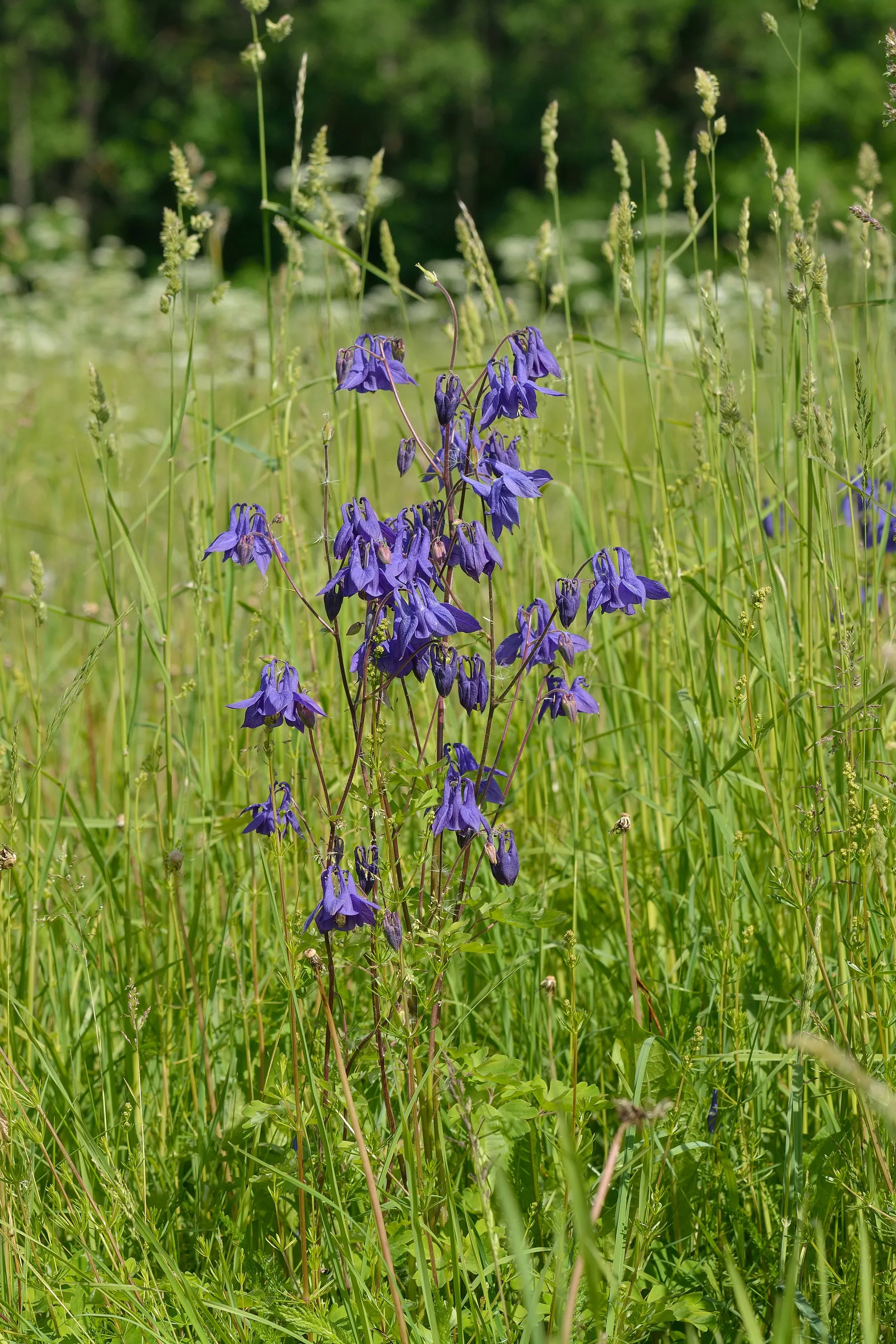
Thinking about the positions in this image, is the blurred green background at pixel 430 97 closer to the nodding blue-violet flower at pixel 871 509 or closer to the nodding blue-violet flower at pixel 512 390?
the nodding blue-violet flower at pixel 871 509

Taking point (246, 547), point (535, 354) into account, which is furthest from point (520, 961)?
point (535, 354)

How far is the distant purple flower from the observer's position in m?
1.18

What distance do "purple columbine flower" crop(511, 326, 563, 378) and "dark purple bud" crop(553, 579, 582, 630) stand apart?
0.23 m

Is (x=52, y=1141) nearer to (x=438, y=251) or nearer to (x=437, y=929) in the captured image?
(x=437, y=929)

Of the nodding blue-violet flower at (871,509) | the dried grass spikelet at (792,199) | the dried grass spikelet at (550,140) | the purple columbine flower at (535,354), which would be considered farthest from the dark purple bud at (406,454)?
the dried grass spikelet at (550,140)

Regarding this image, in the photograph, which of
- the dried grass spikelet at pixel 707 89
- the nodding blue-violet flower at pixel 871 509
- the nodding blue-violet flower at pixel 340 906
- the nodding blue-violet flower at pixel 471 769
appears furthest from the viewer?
A: the dried grass spikelet at pixel 707 89

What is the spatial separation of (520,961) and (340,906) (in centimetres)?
34

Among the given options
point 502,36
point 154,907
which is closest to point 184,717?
point 154,907

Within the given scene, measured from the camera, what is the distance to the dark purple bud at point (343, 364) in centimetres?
129

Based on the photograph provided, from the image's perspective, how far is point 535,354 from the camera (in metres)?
1.28

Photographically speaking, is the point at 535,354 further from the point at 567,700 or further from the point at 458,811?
the point at 458,811

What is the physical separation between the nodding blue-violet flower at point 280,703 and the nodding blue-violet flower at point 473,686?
0.50ft

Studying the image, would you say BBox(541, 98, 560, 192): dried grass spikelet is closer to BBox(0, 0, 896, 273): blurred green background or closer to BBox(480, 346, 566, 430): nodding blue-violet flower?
BBox(480, 346, 566, 430): nodding blue-violet flower

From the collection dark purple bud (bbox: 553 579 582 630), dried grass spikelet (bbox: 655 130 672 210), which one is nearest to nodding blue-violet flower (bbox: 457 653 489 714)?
dark purple bud (bbox: 553 579 582 630)
